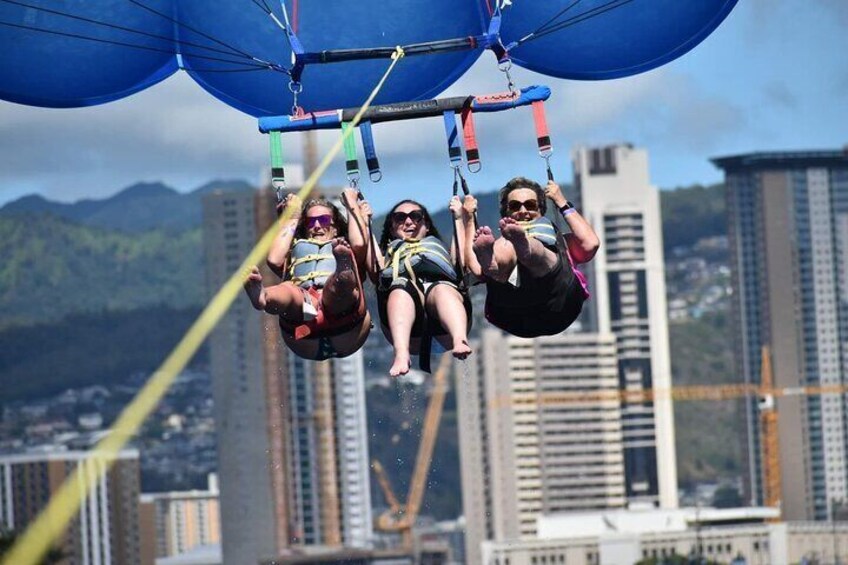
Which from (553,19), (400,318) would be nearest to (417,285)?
(400,318)

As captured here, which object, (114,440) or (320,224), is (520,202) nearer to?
(320,224)

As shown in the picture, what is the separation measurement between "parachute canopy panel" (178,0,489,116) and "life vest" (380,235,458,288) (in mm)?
2441

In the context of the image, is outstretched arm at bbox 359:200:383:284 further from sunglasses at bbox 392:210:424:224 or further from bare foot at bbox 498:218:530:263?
bare foot at bbox 498:218:530:263

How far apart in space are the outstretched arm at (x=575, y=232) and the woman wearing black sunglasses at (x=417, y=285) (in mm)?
882

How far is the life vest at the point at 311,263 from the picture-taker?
21156mm

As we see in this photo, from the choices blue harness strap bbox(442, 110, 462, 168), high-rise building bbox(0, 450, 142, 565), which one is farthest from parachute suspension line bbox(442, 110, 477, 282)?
high-rise building bbox(0, 450, 142, 565)

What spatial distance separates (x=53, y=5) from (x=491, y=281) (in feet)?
15.6

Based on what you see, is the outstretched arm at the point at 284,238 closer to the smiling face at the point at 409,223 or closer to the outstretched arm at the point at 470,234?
the smiling face at the point at 409,223

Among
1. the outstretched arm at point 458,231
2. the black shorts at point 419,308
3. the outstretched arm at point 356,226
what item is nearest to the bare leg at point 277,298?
the outstretched arm at point 356,226

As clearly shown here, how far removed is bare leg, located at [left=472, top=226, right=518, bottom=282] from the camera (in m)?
20.1

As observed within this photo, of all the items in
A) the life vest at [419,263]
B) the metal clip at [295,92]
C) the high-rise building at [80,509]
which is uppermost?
the metal clip at [295,92]

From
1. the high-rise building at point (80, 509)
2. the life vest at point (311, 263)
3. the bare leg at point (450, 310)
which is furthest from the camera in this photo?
the high-rise building at point (80, 509)

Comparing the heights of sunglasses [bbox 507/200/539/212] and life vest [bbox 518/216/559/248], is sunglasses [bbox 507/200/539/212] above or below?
above

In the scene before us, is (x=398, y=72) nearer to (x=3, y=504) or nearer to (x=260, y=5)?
(x=260, y=5)
